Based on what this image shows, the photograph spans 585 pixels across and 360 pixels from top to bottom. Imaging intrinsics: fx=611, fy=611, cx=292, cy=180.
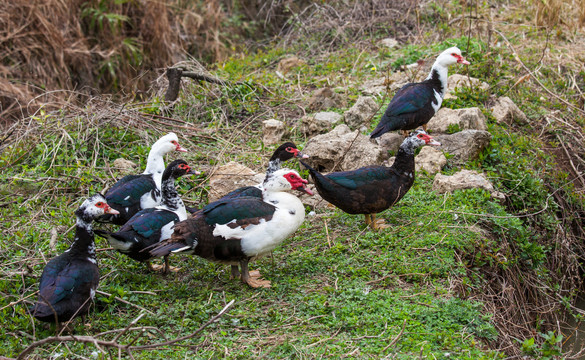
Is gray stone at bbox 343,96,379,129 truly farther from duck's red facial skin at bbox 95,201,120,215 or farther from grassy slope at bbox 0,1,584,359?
duck's red facial skin at bbox 95,201,120,215

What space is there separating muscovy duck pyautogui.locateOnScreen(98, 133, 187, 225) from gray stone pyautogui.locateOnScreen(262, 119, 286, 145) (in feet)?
4.83

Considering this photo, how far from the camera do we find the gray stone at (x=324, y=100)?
7605 mm

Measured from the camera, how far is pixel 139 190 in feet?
17.1

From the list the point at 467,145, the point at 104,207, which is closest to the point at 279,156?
the point at 104,207

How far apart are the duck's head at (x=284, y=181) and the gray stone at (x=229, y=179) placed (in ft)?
3.52

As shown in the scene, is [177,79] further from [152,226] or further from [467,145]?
[467,145]

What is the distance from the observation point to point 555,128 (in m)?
7.27

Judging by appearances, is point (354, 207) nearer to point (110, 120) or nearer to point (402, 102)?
point (402, 102)

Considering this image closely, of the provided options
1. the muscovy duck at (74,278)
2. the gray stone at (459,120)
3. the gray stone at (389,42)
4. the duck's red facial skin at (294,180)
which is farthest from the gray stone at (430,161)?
the gray stone at (389,42)

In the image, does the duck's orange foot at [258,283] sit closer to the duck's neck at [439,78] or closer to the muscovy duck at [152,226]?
the muscovy duck at [152,226]

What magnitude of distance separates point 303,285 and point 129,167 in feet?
8.79

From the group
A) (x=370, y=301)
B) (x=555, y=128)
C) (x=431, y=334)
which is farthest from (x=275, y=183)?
(x=555, y=128)

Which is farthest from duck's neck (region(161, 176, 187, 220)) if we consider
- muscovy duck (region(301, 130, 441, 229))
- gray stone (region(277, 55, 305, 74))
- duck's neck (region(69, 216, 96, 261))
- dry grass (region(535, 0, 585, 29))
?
dry grass (region(535, 0, 585, 29))

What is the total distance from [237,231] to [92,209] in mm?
1057
